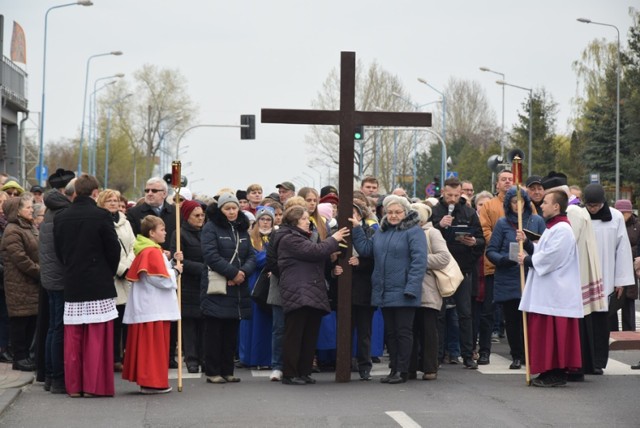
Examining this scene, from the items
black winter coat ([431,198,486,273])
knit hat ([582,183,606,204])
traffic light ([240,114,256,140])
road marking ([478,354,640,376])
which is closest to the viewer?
road marking ([478,354,640,376])

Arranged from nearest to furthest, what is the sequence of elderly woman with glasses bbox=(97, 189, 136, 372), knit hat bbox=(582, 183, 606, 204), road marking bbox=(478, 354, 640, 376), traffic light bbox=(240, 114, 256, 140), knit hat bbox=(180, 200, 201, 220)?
road marking bbox=(478, 354, 640, 376)
elderly woman with glasses bbox=(97, 189, 136, 372)
knit hat bbox=(582, 183, 606, 204)
knit hat bbox=(180, 200, 201, 220)
traffic light bbox=(240, 114, 256, 140)

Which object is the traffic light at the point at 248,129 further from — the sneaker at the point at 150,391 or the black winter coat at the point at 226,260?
the sneaker at the point at 150,391

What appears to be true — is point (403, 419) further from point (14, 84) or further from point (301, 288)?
point (14, 84)

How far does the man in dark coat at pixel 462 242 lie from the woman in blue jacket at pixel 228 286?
8.26 ft

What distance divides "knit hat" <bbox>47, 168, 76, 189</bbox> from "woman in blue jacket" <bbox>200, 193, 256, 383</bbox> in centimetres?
152

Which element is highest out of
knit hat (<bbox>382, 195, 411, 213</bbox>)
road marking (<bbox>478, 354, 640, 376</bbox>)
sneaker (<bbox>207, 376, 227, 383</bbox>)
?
knit hat (<bbox>382, 195, 411, 213</bbox>)

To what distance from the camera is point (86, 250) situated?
1236cm

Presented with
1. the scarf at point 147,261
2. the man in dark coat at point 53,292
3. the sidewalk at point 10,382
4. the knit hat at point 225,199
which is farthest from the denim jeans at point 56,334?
the knit hat at point 225,199

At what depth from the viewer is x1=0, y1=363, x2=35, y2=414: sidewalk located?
11.8 meters

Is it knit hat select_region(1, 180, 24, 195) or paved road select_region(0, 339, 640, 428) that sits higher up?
knit hat select_region(1, 180, 24, 195)

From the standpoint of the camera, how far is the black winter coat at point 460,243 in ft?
49.0

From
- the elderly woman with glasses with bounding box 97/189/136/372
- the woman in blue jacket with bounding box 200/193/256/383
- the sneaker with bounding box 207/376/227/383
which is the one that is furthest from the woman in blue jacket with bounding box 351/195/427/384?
the elderly woman with glasses with bounding box 97/189/136/372

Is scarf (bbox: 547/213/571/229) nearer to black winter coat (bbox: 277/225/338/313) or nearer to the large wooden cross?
the large wooden cross

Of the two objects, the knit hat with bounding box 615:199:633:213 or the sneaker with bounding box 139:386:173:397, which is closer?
the sneaker with bounding box 139:386:173:397
